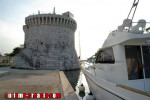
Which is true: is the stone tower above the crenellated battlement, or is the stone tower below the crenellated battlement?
below

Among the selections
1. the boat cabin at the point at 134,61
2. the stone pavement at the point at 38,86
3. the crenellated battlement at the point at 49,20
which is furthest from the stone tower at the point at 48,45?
the boat cabin at the point at 134,61

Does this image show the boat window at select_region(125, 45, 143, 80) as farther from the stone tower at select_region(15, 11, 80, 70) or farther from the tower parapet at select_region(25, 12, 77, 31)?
the tower parapet at select_region(25, 12, 77, 31)

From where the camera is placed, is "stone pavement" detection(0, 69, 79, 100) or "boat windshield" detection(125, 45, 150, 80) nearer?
"boat windshield" detection(125, 45, 150, 80)

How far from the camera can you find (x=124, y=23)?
6680 mm

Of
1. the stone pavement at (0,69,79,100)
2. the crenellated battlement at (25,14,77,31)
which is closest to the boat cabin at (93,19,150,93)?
the stone pavement at (0,69,79,100)

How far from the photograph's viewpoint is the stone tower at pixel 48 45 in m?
37.4

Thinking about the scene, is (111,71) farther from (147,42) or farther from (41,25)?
(41,25)

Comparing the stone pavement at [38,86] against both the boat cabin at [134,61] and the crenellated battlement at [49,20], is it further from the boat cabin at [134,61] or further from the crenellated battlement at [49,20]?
the crenellated battlement at [49,20]

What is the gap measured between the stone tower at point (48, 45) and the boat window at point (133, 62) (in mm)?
32061

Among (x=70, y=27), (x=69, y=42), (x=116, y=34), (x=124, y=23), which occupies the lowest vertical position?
(x=116, y=34)

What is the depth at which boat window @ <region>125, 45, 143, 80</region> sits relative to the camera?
5.80 metres

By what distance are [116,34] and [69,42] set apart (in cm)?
3546

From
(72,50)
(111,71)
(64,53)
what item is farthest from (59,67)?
(111,71)

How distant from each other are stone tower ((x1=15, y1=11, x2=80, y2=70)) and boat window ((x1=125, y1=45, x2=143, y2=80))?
1262 inches
